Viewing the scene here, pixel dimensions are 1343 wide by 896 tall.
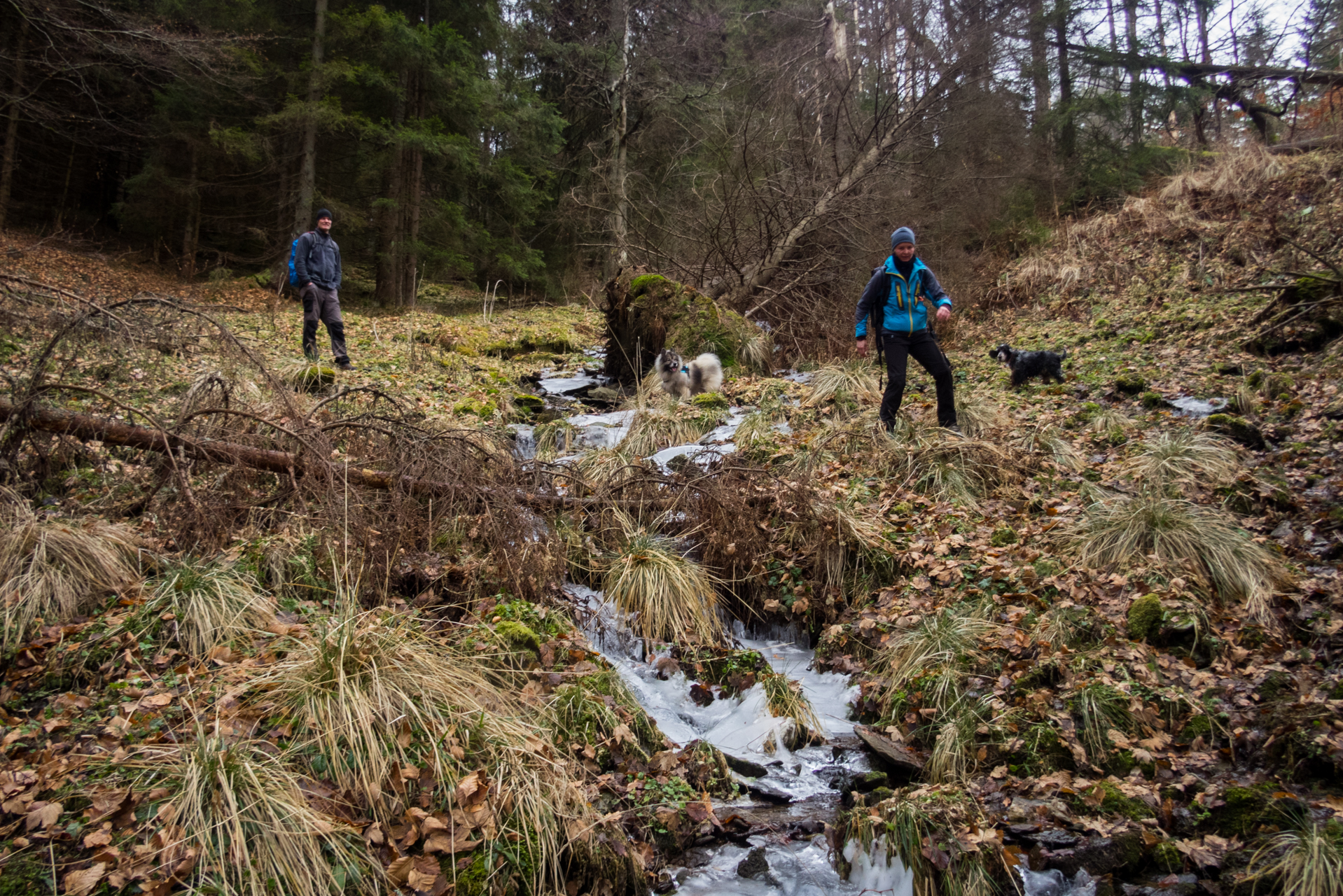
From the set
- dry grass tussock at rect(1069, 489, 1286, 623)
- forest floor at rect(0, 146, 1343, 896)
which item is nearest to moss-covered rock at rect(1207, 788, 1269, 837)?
forest floor at rect(0, 146, 1343, 896)

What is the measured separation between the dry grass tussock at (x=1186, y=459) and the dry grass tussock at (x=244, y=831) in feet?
18.1

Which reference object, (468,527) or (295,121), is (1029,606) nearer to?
(468,527)

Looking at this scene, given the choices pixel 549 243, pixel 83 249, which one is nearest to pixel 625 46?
pixel 549 243

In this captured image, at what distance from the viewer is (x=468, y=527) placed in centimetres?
471

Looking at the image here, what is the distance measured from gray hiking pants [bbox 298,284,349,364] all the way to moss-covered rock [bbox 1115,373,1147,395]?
31.0 feet

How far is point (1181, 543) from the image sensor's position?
14.5 feet

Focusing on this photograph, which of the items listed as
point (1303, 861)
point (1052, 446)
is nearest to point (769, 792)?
point (1303, 861)

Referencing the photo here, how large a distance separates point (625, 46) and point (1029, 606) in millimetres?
18214

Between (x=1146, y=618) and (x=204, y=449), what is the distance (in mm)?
5650

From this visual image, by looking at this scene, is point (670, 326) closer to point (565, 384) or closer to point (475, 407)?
point (565, 384)

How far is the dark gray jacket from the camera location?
30.0 ft

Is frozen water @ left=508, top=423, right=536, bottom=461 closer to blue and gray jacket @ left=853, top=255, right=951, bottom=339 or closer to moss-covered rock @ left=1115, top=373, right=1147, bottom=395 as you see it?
blue and gray jacket @ left=853, top=255, right=951, bottom=339

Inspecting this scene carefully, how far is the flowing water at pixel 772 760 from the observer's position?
304cm

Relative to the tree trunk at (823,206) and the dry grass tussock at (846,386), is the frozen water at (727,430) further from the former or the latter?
the tree trunk at (823,206)
